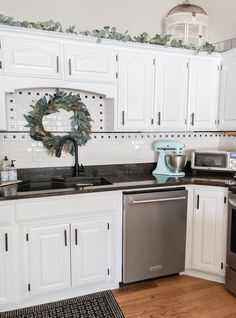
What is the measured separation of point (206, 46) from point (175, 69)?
0.39 m

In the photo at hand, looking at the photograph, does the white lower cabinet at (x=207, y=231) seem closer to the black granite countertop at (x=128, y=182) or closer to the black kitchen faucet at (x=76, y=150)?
the black granite countertop at (x=128, y=182)

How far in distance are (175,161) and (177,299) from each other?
1225 millimetres

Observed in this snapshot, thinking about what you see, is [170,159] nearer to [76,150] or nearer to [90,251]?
[76,150]

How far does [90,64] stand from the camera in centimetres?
247

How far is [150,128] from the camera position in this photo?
109 inches

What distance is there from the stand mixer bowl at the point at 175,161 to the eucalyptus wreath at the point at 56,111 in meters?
0.83

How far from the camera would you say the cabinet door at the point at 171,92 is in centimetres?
274

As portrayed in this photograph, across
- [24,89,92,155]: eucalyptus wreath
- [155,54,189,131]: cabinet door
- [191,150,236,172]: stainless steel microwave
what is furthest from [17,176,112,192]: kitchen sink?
[191,150,236,172]: stainless steel microwave

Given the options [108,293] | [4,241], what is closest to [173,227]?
[108,293]

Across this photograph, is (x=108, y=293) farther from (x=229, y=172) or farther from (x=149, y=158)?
(x=229, y=172)

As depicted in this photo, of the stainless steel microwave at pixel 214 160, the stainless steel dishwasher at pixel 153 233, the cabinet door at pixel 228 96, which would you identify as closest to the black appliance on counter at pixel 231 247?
the stainless steel dishwasher at pixel 153 233

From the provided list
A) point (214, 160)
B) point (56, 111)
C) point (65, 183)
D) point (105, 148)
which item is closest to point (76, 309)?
point (65, 183)

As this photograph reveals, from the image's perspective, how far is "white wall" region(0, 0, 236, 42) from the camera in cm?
267

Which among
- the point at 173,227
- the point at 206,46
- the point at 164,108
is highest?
the point at 206,46
